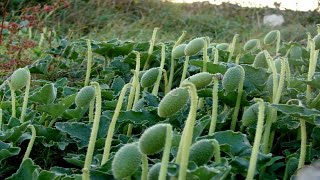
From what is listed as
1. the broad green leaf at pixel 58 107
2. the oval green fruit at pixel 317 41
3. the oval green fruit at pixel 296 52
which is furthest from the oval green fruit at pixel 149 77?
the oval green fruit at pixel 296 52

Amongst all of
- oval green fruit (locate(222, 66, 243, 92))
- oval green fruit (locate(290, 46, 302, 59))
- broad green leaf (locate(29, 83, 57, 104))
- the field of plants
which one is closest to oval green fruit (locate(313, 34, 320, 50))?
the field of plants

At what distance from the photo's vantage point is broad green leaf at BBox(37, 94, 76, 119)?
1291mm

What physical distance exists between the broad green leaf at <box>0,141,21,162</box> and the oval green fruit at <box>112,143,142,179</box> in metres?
0.34

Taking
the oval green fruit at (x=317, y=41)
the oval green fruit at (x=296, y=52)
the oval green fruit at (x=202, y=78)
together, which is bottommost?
the oval green fruit at (x=296, y=52)

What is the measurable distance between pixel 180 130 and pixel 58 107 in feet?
0.91

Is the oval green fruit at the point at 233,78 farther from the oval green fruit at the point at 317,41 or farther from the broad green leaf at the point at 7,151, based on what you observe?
the broad green leaf at the point at 7,151

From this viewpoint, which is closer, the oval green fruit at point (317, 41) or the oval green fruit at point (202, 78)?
the oval green fruit at point (202, 78)

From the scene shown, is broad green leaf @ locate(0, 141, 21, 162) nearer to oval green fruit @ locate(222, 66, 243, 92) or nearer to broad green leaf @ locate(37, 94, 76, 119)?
broad green leaf @ locate(37, 94, 76, 119)

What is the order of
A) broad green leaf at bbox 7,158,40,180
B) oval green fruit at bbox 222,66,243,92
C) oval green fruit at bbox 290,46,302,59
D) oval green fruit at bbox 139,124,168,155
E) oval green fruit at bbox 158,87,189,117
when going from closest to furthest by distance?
oval green fruit at bbox 139,124,168,155, oval green fruit at bbox 158,87,189,117, broad green leaf at bbox 7,158,40,180, oval green fruit at bbox 222,66,243,92, oval green fruit at bbox 290,46,302,59

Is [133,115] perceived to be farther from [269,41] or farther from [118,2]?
[118,2]

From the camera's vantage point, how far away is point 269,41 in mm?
1783

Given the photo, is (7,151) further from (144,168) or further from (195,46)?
(195,46)

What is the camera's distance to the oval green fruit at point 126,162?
2.75ft

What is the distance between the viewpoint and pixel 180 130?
1.26 meters
